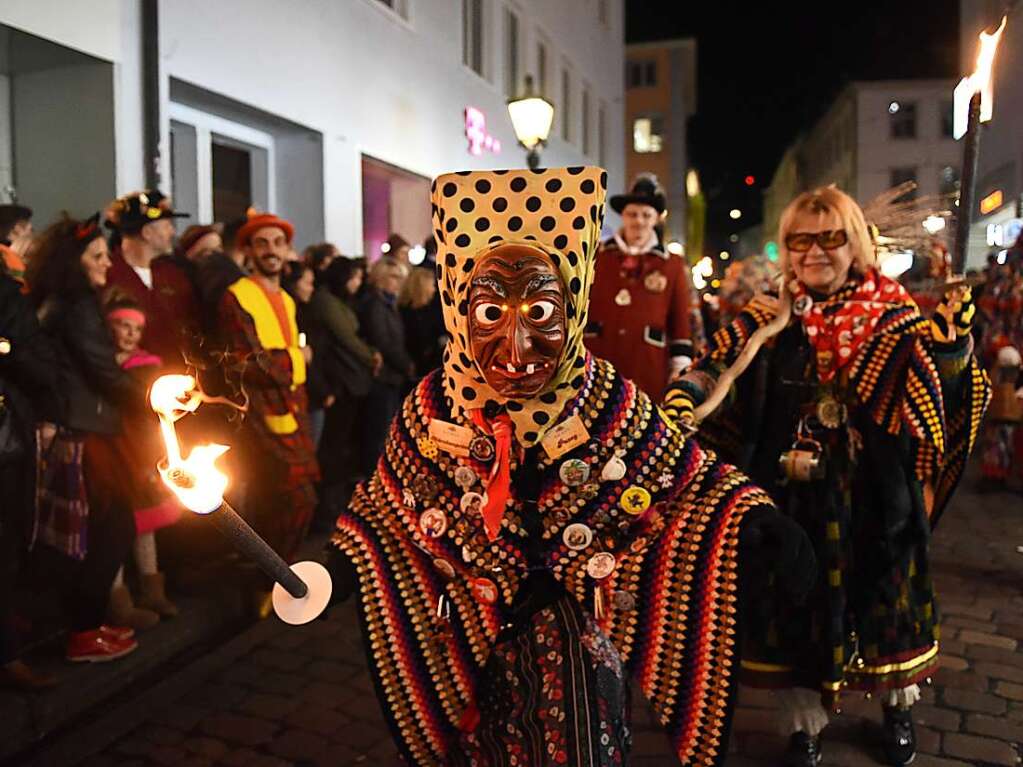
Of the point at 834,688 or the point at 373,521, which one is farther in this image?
the point at 834,688

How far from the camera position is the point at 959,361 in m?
3.19

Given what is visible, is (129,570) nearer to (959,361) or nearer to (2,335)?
(2,335)

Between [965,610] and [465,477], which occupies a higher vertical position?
[465,477]

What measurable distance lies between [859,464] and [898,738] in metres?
1.00

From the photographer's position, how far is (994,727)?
12.1 ft

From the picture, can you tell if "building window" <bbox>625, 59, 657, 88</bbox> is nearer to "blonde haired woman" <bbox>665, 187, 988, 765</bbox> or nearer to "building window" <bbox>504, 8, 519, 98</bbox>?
"building window" <bbox>504, 8, 519, 98</bbox>

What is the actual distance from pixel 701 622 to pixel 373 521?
841mm

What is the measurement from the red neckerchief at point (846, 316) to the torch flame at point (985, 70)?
683mm

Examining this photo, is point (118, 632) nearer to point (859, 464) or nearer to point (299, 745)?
point (299, 745)

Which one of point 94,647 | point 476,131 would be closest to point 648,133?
point 476,131

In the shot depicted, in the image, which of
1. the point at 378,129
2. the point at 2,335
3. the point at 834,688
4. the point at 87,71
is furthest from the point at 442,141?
the point at 834,688

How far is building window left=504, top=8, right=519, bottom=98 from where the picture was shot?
1503 centimetres

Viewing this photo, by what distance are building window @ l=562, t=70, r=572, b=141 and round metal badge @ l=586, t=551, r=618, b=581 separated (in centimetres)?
1770

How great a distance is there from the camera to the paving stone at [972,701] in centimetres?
388
